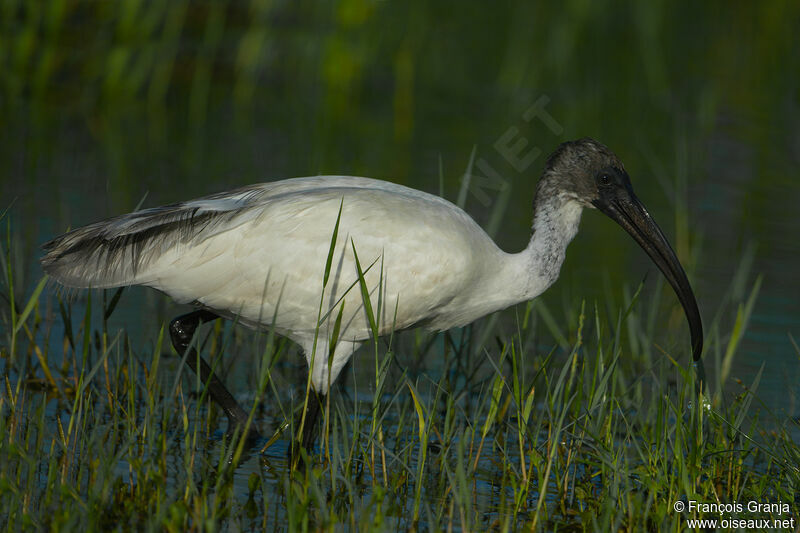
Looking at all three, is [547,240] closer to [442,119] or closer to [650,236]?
[650,236]

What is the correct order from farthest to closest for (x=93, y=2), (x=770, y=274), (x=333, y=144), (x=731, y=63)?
(x=731, y=63), (x=93, y=2), (x=333, y=144), (x=770, y=274)

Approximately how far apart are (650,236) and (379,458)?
1.54m

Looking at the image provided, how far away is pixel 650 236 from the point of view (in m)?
5.57

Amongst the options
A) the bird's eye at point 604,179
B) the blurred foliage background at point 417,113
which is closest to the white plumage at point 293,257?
the bird's eye at point 604,179

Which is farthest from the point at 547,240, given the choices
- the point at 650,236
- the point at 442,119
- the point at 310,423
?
the point at 442,119

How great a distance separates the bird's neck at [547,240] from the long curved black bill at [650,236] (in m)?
0.14

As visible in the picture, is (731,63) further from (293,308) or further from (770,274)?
(293,308)

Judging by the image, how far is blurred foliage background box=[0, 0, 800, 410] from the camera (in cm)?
916

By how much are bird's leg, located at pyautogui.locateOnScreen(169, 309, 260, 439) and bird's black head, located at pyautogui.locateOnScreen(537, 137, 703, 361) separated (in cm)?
166

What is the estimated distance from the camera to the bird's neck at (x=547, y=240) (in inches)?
217

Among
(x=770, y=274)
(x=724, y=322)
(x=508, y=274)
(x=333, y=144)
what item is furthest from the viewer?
(x=333, y=144)

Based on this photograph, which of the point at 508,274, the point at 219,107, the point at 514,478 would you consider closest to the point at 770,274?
the point at 508,274

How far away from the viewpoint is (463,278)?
5.27m

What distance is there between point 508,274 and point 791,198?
5.96m
